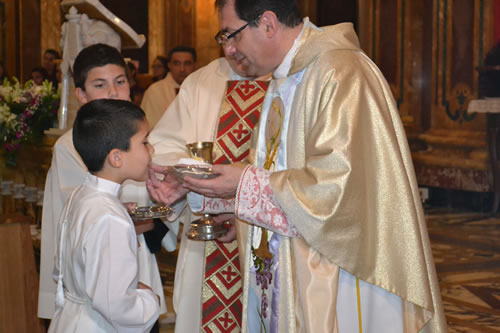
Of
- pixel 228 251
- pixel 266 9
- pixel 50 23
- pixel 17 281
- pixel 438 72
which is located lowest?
pixel 17 281

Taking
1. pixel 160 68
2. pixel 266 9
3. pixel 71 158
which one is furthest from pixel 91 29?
pixel 160 68

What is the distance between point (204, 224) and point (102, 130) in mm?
777

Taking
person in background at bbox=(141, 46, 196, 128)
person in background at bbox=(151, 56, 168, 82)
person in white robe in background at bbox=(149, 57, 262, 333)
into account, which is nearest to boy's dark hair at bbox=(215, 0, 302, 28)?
person in white robe in background at bbox=(149, 57, 262, 333)

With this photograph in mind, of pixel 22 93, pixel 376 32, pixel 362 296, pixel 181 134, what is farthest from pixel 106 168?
pixel 376 32

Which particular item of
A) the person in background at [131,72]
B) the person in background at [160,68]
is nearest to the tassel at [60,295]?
the person in background at [131,72]

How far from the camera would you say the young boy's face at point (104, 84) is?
3211mm

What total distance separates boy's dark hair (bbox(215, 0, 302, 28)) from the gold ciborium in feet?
2.35

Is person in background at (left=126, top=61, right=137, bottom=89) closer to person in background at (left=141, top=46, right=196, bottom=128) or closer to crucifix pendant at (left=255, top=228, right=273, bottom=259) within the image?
person in background at (left=141, top=46, right=196, bottom=128)

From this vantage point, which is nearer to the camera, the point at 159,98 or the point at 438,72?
the point at 159,98

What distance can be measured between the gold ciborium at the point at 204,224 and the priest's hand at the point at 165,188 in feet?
0.45

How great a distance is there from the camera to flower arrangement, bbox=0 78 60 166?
5590 millimetres

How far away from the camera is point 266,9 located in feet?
8.00

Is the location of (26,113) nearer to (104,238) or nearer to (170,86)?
(170,86)

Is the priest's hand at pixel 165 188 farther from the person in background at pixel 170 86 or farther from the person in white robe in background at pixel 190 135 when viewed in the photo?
the person in background at pixel 170 86
